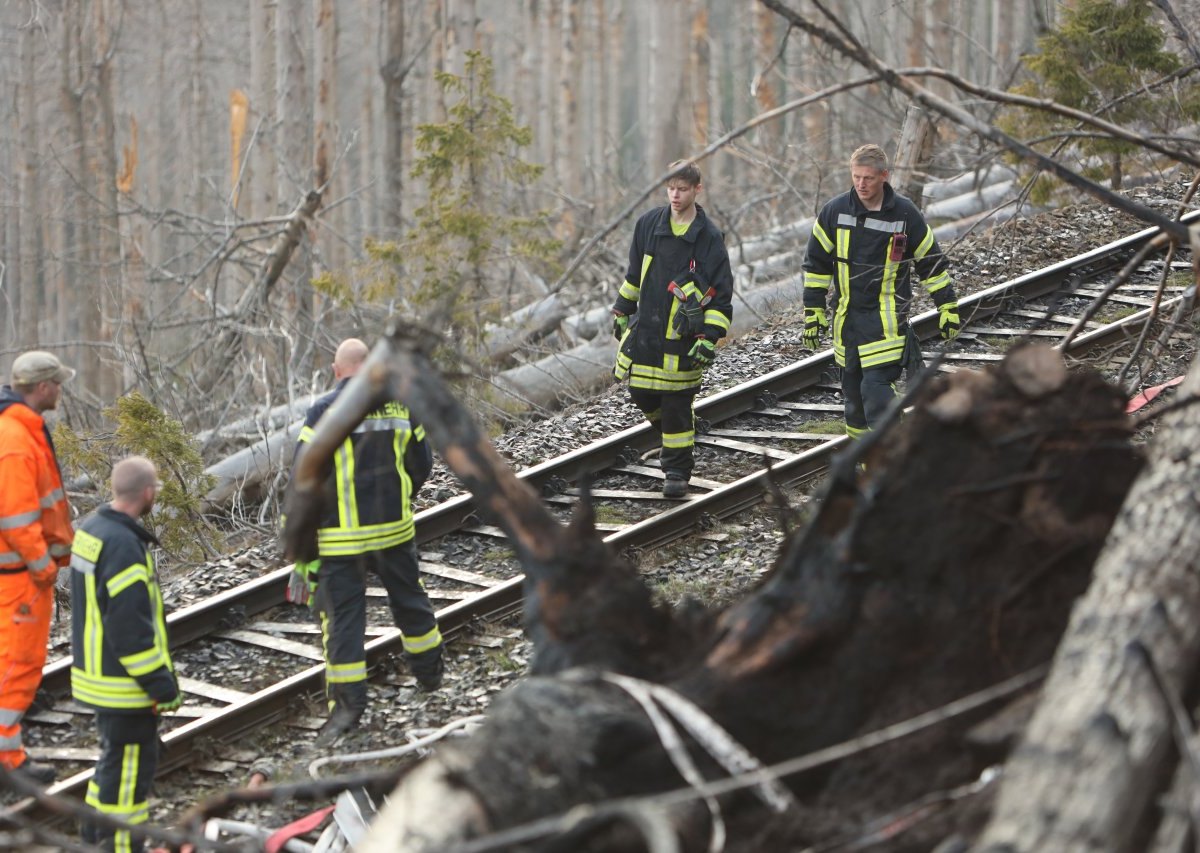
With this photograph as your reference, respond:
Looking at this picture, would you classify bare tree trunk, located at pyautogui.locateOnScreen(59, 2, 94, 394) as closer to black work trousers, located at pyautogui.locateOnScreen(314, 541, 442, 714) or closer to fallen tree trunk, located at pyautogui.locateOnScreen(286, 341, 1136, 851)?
black work trousers, located at pyautogui.locateOnScreen(314, 541, 442, 714)

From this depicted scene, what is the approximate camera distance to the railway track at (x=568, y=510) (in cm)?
648

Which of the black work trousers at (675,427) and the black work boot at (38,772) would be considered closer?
the black work boot at (38,772)

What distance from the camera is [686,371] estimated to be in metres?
7.98

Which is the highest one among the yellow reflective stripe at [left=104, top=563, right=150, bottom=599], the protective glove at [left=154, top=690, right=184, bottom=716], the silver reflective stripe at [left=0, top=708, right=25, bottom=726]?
the yellow reflective stripe at [left=104, top=563, right=150, bottom=599]

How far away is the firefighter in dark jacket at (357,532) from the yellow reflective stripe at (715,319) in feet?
7.51

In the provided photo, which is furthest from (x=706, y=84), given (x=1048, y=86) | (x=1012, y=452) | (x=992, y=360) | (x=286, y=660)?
(x=1012, y=452)

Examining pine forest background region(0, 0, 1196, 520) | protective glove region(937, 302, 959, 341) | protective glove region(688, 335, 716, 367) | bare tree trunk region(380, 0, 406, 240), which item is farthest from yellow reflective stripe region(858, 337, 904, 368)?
bare tree trunk region(380, 0, 406, 240)

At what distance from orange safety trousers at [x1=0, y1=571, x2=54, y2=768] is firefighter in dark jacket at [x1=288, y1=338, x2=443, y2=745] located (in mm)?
1371

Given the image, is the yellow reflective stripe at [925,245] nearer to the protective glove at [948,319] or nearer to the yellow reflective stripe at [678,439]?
the protective glove at [948,319]

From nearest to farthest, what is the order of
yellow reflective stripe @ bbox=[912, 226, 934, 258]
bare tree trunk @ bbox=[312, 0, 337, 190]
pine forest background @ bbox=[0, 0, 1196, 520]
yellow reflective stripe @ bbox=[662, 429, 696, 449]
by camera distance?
yellow reflective stripe @ bbox=[912, 226, 934, 258] → yellow reflective stripe @ bbox=[662, 429, 696, 449] → pine forest background @ bbox=[0, 0, 1196, 520] → bare tree trunk @ bbox=[312, 0, 337, 190]

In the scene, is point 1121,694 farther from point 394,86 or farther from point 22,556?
point 394,86

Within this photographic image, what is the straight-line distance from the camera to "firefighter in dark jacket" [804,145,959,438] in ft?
24.2

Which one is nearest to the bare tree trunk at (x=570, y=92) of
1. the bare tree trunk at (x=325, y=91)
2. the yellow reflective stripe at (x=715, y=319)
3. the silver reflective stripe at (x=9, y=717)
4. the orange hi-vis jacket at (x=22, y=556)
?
the bare tree trunk at (x=325, y=91)

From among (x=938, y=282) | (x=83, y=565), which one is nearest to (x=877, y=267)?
(x=938, y=282)
